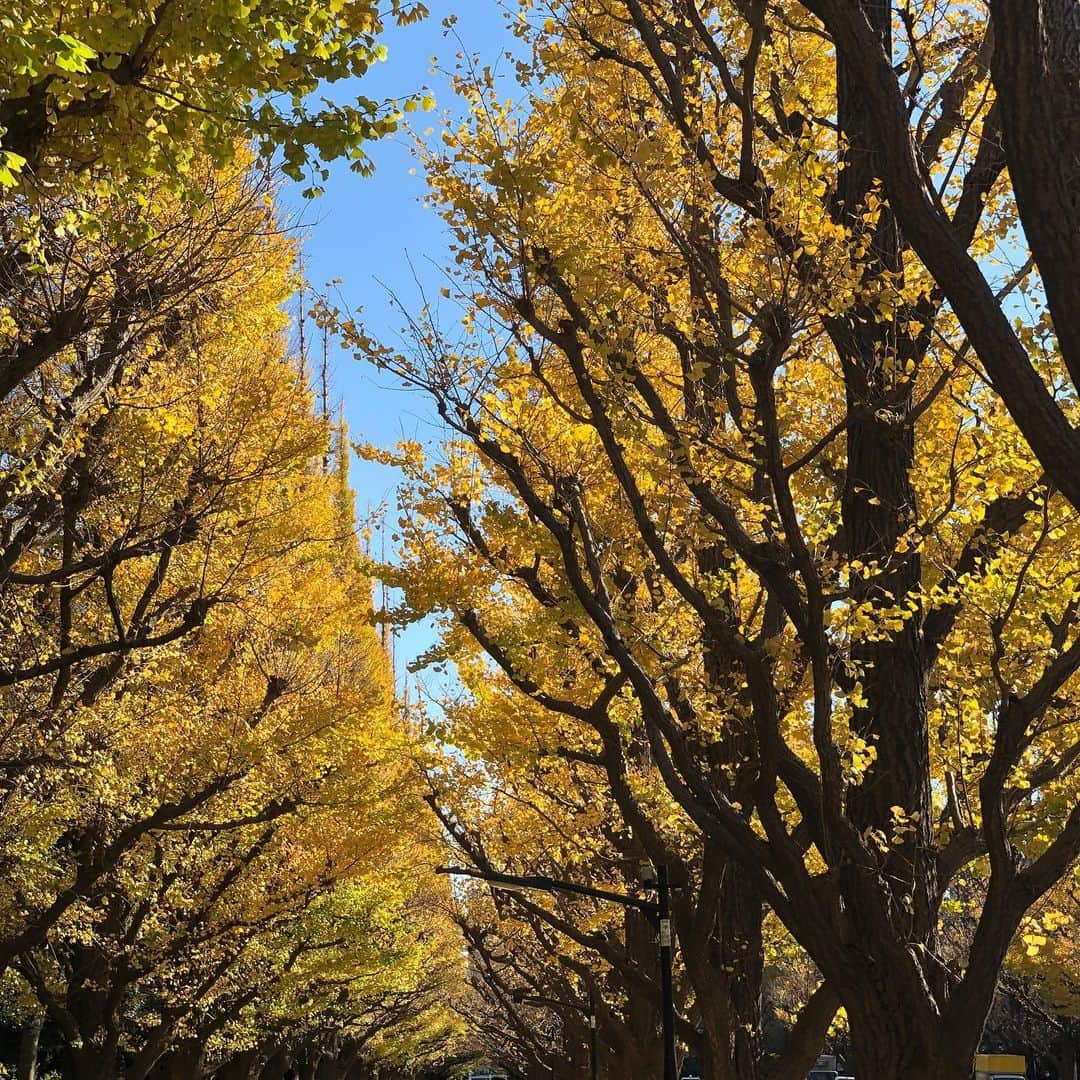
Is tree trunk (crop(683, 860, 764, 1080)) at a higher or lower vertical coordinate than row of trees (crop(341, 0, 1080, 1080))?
lower

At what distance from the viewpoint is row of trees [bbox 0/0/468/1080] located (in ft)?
16.9

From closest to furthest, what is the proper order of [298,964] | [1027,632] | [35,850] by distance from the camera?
[1027,632] → [35,850] → [298,964]

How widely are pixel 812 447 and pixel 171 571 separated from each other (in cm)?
625

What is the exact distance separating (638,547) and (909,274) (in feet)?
10.3

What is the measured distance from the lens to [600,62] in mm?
7203

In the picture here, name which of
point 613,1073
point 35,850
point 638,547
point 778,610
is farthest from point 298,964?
point 778,610

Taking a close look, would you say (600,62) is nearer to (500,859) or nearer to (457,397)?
(457,397)

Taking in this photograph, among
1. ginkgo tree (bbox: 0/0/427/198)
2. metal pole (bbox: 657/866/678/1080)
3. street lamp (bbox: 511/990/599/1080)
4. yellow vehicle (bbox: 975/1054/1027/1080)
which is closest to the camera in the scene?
ginkgo tree (bbox: 0/0/427/198)

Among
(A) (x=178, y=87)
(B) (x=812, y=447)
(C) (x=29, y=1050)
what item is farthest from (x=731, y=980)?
(C) (x=29, y=1050)

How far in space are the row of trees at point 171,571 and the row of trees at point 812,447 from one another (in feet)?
4.77

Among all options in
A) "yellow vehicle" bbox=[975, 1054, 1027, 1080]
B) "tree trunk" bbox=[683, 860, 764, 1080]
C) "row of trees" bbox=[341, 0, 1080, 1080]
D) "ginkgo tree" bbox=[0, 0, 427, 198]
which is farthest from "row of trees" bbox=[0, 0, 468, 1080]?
"yellow vehicle" bbox=[975, 1054, 1027, 1080]

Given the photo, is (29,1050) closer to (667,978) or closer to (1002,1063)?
(667,978)

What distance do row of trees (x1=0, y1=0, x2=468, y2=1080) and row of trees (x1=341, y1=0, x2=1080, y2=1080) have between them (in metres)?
1.45

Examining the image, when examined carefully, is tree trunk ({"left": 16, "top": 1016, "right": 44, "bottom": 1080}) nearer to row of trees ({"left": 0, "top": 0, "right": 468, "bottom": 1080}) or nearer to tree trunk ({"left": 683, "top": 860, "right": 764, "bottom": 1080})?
row of trees ({"left": 0, "top": 0, "right": 468, "bottom": 1080})
